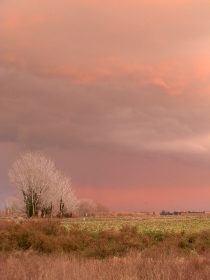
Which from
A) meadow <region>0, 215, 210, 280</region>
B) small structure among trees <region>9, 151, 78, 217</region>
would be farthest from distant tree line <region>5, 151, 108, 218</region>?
meadow <region>0, 215, 210, 280</region>

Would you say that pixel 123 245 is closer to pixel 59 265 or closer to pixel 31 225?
pixel 31 225

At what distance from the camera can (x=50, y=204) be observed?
73.0 m

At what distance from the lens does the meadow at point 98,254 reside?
12250 millimetres

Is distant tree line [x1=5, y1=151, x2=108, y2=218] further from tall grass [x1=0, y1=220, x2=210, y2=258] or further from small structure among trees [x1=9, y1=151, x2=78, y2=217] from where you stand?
tall grass [x1=0, y1=220, x2=210, y2=258]

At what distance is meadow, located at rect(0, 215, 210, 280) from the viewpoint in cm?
1225

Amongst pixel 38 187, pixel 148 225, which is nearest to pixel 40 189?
pixel 38 187

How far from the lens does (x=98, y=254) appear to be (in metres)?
22.1

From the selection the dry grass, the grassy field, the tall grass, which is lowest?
the dry grass

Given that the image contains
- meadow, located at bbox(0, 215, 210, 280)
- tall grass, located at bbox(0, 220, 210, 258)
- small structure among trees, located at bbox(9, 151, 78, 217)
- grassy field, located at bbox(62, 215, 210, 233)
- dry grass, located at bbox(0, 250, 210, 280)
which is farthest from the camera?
small structure among trees, located at bbox(9, 151, 78, 217)

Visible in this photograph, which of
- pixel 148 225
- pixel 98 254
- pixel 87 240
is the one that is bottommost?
pixel 98 254

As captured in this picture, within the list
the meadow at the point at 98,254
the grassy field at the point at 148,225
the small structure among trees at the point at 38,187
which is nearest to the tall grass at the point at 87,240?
the meadow at the point at 98,254

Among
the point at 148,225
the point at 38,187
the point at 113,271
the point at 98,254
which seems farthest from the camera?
the point at 38,187

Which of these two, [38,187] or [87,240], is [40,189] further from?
Answer: [87,240]

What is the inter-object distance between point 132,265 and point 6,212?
78129 mm
